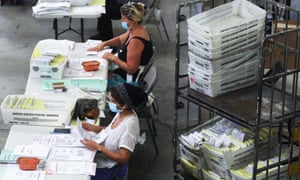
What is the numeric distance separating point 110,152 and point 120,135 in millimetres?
136

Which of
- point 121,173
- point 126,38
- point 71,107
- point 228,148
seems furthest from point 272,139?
point 126,38

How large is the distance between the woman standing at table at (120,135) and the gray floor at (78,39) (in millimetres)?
994

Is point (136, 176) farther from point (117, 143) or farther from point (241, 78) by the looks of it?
point (241, 78)

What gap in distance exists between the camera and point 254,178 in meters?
3.87

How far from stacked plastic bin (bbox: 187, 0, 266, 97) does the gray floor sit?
134 centimetres

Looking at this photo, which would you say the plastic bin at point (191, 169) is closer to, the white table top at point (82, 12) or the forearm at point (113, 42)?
the forearm at point (113, 42)

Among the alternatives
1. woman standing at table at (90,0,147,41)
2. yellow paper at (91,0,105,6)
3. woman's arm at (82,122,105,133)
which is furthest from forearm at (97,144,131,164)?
woman standing at table at (90,0,147,41)

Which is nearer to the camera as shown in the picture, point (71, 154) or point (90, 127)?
point (71, 154)

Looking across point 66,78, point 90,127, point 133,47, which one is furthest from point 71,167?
point 133,47

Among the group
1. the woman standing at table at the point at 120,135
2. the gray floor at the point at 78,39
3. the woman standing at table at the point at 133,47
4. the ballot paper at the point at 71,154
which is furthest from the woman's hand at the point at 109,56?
the ballot paper at the point at 71,154

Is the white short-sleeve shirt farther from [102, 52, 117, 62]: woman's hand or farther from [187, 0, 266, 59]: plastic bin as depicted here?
[102, 52, 117, 62]: woman's hand

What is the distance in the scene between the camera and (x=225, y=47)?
3848 mm

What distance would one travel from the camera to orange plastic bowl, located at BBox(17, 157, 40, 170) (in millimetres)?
3729

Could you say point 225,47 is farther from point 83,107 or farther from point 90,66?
point 90,66
